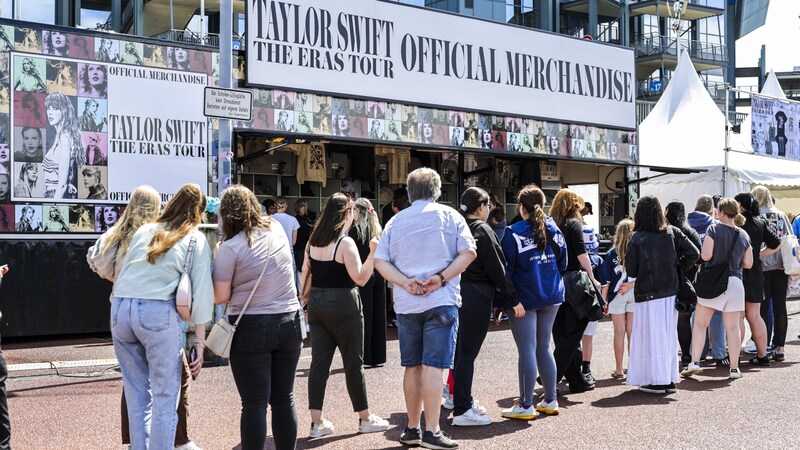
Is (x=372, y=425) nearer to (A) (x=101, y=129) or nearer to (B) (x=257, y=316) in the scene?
(B) (x=257, y=316)

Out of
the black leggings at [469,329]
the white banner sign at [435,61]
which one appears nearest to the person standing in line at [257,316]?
the black leggings at [469,329]

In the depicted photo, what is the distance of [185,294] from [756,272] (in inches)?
301

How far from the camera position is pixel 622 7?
46375mm

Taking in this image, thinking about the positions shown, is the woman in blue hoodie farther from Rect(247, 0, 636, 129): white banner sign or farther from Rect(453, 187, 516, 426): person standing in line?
Rect(247, 0, 636, 129): white banner sign

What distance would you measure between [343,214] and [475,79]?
10022mm

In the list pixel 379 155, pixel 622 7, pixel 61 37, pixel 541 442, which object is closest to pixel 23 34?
pixel 61 37

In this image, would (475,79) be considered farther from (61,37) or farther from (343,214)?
(343,214)

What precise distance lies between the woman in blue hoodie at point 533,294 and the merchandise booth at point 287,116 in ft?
15.5

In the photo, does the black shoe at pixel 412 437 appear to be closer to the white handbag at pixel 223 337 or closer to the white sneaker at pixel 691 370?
the white handbag at pixel 223 337

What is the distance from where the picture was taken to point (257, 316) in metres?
5.44

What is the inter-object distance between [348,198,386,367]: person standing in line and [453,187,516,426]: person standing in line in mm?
1842

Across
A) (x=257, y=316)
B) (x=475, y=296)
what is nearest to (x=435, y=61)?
(x=475, y=296)

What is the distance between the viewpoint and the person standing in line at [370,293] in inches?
355

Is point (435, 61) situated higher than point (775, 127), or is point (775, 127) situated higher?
point (435, 61)
